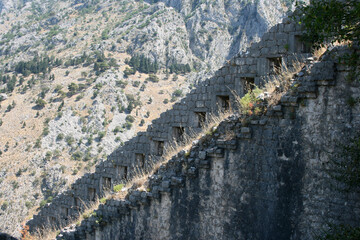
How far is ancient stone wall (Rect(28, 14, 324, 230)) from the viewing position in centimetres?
1178

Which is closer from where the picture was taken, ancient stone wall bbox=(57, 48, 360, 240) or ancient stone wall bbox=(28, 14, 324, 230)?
ancient stone wall bbox=(57, 48, 360, 240)

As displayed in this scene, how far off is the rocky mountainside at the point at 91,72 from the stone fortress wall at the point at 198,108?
586 inches

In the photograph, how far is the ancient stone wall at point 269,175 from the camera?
8000 millimetres

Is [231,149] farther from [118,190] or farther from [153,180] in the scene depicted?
[118,190]

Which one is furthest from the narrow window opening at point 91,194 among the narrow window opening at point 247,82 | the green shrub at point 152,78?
the green shrub at point 152,78

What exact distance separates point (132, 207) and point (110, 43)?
219 ft

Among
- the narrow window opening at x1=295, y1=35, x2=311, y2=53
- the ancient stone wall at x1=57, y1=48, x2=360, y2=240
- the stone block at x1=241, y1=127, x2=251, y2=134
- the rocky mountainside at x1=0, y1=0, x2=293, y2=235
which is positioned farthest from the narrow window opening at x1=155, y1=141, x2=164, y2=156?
the rocky mountainside at x1=0, y1=0, x2=293, y2=235

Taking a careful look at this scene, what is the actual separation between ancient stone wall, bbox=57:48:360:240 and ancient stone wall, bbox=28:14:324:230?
0.67 m

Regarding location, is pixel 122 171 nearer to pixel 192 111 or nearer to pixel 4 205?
pixel 192 111

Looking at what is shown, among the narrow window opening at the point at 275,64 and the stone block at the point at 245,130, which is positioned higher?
the narrow window opening at the point at 275,64

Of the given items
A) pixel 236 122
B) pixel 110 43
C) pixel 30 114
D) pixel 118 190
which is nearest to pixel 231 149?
pixel 236 122

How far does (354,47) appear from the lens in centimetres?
783

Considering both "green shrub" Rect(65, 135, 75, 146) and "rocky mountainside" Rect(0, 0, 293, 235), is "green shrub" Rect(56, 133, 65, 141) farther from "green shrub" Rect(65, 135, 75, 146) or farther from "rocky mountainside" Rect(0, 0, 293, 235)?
"green shrub" Rect(65, 135, 75, 146)

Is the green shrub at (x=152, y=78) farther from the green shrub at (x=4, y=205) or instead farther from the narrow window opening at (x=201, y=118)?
the narrow window opening at (x=201, y=118)
